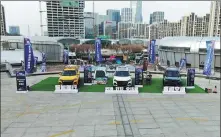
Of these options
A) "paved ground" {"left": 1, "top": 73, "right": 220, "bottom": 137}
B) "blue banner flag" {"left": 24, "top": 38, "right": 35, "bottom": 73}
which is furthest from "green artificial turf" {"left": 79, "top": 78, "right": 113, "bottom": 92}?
"blue banner flag" {"left": 24, "top": 38, "right": 35, "bottom": 73}

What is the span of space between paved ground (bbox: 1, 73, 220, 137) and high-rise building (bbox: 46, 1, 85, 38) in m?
88.5

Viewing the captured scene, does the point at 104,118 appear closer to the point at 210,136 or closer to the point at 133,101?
the point at 133,101

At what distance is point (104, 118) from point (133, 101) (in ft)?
14.1

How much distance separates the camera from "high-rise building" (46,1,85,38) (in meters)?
104

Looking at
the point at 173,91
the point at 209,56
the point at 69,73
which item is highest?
the point at 209,56

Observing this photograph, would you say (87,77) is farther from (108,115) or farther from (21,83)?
(108,115)

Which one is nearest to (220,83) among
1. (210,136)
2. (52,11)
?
(210,136)

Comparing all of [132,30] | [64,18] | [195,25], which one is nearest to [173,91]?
[64,18]

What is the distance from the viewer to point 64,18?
107m

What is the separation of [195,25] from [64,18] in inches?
2897

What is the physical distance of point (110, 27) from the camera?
179500mm

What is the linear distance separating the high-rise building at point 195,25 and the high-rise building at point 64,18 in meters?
60.9

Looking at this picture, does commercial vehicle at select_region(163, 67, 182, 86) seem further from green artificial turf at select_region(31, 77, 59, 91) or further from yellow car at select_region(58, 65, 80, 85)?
green artificial turf at select_region(31, 77, 59, 91)

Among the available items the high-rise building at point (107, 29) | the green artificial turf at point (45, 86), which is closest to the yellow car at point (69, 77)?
the green artificial turf at point (45, 86)
